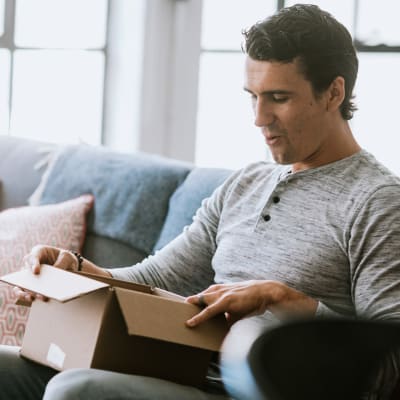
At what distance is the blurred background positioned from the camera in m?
2.91

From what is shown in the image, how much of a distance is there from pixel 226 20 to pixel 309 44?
4.48 feet

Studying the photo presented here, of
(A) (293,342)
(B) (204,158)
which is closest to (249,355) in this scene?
(A) (293,342)

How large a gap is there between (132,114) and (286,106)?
55.8 inches

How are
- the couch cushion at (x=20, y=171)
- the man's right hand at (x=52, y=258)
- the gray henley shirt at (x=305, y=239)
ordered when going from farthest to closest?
1. the couch cushion at (x=20, y=171)
2. the man's right hand at (x=52, y=258)
3. the gray henley shirt at (x=305, y=239)

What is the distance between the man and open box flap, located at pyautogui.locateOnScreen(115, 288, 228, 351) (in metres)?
0.02

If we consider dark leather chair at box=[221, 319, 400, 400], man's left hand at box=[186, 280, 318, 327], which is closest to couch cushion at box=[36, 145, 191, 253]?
man's left hand at box=[186, 280, 318, 327]

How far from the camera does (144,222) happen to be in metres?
2.35

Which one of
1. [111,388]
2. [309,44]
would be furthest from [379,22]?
[111,388]

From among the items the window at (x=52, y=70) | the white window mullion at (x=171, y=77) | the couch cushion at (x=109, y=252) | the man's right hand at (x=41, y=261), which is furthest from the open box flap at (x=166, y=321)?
the window at (x=52, y=70)

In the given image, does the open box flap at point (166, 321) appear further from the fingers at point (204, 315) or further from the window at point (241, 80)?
the window at point (241, 80)

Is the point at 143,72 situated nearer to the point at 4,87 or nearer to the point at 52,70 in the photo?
the point at 52,70

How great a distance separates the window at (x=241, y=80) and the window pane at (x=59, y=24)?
1.52 feet

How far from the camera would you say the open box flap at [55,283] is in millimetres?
1357

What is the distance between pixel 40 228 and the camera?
238cm
